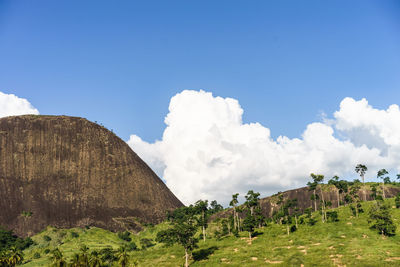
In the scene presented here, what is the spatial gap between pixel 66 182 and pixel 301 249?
128873 millimetres

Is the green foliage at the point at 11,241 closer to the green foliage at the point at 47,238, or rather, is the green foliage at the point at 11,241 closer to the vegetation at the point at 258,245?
the vegetation at the point at 258,245

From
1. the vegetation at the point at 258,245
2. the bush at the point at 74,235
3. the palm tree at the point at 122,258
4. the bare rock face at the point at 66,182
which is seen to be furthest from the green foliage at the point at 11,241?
the palm tree at the point at 122,258

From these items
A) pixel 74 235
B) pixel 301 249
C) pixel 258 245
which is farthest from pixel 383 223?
pixel 74 235

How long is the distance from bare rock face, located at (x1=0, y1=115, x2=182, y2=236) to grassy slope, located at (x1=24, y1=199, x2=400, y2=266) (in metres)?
32.2

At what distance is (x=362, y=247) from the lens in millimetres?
79250

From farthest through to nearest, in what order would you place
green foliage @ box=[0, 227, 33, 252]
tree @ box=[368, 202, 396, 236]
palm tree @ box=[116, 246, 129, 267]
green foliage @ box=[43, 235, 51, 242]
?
green foliage @ box=[43, 235, 51, 242] < green foliage @ box=[0, 227, 33, 252] < tree @ box=[368, 202, 396, 236] < palm tree @ box=[116, 246, 129, 267]

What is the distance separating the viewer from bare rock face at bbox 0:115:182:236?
155250 millimetres

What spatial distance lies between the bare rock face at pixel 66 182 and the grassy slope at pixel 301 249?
32181 millimetres

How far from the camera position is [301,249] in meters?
84.4

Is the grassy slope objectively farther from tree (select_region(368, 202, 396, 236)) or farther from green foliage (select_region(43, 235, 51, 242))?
green foliage (select_region(43, 235, 51, 242))

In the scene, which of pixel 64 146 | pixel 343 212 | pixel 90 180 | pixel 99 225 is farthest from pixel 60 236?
pixel 343 212

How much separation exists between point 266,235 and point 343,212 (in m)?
34.7

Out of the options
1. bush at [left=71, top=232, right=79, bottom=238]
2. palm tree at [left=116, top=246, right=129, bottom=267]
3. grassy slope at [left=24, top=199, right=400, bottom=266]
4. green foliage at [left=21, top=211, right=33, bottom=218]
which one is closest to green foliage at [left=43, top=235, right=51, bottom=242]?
grassy slope at [left=24, top=199, right=400, bottom=266]

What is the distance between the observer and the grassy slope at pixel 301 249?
72.9 m
